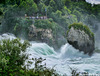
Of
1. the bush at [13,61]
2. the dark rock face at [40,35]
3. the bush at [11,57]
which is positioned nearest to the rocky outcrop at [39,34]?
the dark rock face at [40,35]

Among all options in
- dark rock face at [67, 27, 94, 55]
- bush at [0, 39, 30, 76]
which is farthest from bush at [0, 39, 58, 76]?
dark rock face at [67, 27, 94, 55]

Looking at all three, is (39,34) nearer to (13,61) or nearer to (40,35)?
(40,35)

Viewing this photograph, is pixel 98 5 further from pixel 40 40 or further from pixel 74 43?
pixel 74 43

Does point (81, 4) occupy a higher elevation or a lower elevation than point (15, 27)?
higher

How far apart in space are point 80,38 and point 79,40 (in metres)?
0.22

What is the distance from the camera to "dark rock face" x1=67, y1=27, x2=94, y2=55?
1688 centimetres

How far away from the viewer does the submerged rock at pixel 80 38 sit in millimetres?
16875

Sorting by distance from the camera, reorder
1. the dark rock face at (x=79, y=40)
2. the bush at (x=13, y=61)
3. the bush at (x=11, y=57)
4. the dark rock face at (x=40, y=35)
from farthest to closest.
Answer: the dark rock face at (x=40, y=35) → the dark rock face at (x=79, y=40) → the bush at (x=11, y=57) → the bush at (x=13, y=61)

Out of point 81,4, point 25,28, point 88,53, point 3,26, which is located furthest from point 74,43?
point 81,4

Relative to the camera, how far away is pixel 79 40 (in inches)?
667

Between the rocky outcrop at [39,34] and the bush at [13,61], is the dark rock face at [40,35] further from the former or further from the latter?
the bush at [13,61]

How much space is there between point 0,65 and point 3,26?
23914 millimetres

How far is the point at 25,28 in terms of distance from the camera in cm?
2616

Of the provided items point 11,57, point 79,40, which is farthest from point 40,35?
point 11,57
